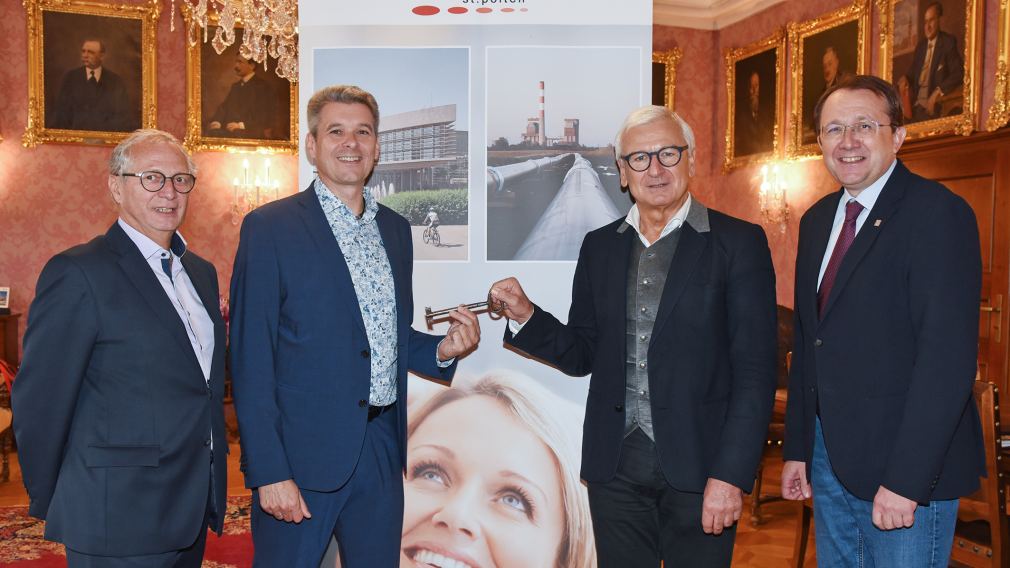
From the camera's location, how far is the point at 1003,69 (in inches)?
189

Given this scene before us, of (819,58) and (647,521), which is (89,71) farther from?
(647,521)

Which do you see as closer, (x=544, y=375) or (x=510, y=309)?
(x=510, y=309)

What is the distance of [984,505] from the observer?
8.79ft

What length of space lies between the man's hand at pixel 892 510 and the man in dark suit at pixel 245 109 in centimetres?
659

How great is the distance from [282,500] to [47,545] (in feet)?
9.83

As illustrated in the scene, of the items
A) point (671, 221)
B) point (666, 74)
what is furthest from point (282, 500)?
point (666, 74)

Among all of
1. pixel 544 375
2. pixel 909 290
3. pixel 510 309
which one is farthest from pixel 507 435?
pixel 909 290

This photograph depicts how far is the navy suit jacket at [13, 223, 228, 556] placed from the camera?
167 cm

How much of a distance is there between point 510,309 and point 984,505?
1.89 m

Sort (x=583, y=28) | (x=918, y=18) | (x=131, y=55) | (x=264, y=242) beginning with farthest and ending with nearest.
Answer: (x=131, y=55)
(x=918, y=18)
(x=583, y=28)
(x=264, y=242)

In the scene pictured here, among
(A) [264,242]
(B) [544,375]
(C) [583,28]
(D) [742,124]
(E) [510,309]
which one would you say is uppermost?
(D) [742,124]

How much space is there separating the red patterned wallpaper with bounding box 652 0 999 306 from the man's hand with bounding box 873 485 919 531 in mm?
5279

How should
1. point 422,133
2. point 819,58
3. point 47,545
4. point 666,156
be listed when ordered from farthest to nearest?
point 819,58 < point 47,545 < point 422,133 < point 666,156

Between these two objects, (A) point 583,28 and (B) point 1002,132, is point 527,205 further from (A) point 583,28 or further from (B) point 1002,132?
(B) point 1002,132
